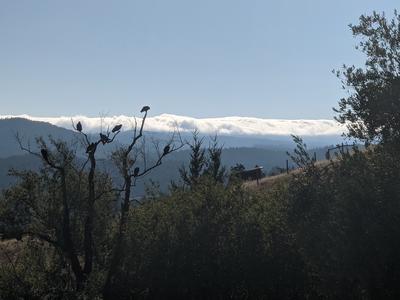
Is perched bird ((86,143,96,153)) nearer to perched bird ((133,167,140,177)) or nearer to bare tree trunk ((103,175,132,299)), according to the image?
perched bird ((133,167,140,177))

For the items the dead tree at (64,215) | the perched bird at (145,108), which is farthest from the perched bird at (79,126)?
the perched bird at (145,108)

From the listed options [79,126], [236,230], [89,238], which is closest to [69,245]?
[89,238]

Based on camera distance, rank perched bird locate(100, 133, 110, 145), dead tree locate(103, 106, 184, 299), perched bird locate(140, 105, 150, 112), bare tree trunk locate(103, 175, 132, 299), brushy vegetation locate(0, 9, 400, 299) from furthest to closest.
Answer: perched bird locate(140, 105, 150, 112) < perched bird locate(100, 133, 110, 145) < dead tree locate(103, 106, 184, 299) < bare tree trunk locate(103, 175, 132, 299) < brushy vegetation locate(0, 9, 400, 299)

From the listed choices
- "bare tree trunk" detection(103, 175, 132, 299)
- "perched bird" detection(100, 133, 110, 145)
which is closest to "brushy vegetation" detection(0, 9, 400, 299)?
"bare tree trunk" detection(103, 175, 132, 299)

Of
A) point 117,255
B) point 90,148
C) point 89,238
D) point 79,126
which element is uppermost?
point 79,126

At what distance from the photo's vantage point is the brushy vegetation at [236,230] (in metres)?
11.6

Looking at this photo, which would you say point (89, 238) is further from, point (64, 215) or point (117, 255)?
point (64, 215)

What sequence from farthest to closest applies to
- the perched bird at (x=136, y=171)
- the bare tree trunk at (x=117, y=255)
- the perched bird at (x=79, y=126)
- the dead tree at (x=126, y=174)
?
the perched bird at (x=136, y=171) < the perched bird at (x=79, y=126) < the dead tree at (x=126, y=174) < the bare tree trunk at (x=117, y=255)

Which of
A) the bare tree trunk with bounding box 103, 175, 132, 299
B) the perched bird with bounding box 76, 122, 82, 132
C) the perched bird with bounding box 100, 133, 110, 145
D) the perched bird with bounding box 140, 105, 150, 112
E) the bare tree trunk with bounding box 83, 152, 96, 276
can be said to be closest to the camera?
the bare tree trunk with bounding box 103, 175, 132, 299

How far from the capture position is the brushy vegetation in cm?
1161

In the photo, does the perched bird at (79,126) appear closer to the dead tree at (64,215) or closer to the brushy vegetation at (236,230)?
the dead tree at (64,215)

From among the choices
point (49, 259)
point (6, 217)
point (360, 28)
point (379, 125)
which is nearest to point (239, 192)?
point (379, 125)

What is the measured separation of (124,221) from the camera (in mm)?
19203

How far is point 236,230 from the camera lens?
1648 centimetres
